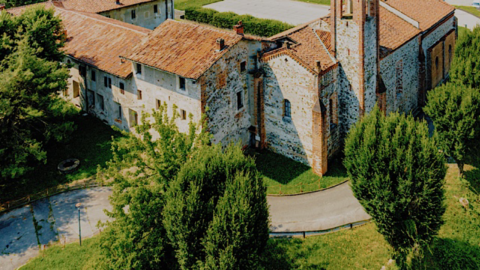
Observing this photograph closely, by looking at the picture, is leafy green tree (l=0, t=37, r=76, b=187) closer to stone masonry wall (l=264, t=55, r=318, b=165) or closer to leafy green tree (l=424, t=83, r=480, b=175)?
stone masonry wall (l=264, t=55, r=318, b=165)

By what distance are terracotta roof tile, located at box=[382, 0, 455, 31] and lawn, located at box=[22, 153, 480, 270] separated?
82.4 feet

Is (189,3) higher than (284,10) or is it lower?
higher

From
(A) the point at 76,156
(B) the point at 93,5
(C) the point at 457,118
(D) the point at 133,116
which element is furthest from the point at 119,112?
(C) the point at 457,118

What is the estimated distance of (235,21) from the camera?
8625 centimetres

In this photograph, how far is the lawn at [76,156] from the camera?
154ft

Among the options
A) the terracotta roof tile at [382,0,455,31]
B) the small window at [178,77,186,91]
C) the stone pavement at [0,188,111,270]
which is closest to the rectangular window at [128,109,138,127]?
the small window at [178,77,186,91]

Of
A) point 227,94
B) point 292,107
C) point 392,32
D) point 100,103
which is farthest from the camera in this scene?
point 100,103

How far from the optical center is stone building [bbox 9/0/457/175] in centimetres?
4547

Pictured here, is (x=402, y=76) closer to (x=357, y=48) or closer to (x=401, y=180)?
(x=357, y=48)

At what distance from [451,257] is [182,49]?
93.2 feet

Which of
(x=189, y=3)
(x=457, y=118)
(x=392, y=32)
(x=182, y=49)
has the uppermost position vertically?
(x=182, y=49)

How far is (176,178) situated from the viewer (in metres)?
33.2

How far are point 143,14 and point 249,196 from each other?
51.5m

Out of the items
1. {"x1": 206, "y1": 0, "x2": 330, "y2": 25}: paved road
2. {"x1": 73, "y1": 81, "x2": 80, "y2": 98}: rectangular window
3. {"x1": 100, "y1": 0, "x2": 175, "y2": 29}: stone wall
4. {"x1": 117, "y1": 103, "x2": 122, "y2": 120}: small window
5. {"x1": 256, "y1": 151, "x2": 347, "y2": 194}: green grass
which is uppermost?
{"x1": 100, "y1": 0, "x2": 175, "y2": 29}: stone wall
